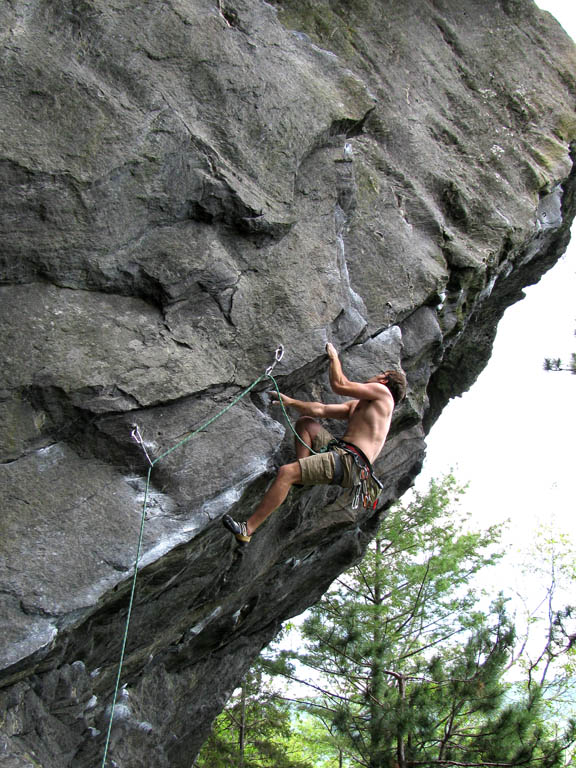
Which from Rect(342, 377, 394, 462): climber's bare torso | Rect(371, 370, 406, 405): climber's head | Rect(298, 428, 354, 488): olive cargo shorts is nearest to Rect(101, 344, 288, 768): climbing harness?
Rect(298, 428, 354, 488): olive cargo shorts

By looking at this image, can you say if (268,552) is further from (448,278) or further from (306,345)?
(448,278)

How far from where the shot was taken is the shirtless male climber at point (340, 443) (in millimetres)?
4668

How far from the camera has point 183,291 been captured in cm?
468

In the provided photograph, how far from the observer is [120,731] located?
6168mm

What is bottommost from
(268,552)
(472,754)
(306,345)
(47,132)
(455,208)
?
(472,754)

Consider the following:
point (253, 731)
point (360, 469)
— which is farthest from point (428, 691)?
point (253, 731)

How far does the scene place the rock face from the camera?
407 cm

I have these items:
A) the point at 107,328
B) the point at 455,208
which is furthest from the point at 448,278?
the point at 107,328

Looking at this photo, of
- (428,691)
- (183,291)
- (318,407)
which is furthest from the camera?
(428,691)

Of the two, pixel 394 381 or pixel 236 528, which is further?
pixel 394 381

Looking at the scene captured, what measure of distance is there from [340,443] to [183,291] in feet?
5.20

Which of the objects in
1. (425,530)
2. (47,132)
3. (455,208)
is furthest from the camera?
(425,530)

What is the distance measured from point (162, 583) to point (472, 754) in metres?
4.10

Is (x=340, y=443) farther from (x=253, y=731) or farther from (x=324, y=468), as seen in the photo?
(x=253, y=731)
